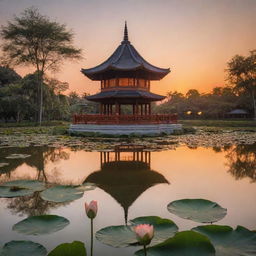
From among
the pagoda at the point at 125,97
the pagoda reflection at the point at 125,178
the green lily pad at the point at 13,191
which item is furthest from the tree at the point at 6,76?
the green lily pad at the point at 13,191

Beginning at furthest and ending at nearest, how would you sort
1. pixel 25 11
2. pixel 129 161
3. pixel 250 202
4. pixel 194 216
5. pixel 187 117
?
pixel 187 117, pixel 25 11, pixel 129 161, pixel 250 202, pixel 194 216

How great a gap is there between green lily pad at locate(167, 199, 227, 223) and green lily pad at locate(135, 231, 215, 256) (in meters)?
0.85

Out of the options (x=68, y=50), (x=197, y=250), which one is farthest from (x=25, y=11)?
(x=197, y=250)

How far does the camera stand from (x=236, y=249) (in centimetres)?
186

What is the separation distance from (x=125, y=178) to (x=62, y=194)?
147cm

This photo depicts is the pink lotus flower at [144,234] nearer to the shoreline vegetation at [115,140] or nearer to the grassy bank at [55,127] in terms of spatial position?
the shoreline vegetation at [115,140]

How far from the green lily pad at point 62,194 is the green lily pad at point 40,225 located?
2.34 ft

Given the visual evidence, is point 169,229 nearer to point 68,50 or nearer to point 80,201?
point 80,201

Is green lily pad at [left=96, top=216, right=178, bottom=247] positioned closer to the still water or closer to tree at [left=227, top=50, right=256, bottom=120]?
the still water

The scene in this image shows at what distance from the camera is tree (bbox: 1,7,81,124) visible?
23.1 m

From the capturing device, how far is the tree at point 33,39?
2312cm

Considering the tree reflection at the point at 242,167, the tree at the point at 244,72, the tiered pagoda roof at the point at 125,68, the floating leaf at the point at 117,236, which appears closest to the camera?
the floating leaf at the point at 117,236

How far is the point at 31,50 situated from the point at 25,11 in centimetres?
369

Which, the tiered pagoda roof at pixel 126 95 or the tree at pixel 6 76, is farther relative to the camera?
the tree at pixel 6 76
